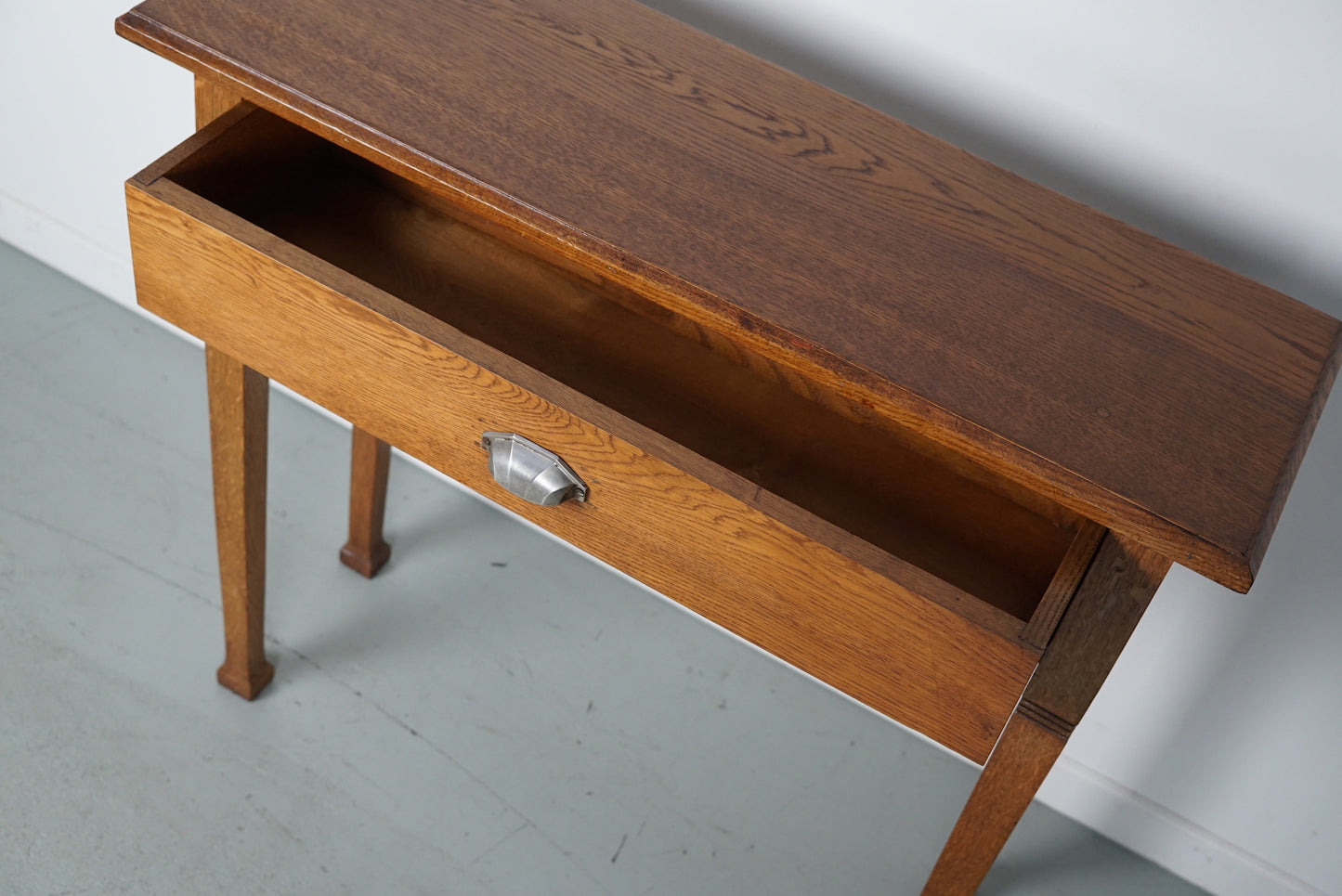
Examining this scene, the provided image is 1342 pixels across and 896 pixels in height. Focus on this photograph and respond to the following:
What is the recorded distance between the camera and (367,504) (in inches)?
59.7

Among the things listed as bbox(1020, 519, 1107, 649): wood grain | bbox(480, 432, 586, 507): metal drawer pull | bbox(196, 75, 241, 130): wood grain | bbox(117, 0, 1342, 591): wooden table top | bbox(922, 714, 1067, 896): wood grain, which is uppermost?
bbox(117, 0, 1342, 591): wooden table top

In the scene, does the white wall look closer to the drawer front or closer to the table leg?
the table leg

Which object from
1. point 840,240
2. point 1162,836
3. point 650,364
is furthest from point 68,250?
point 1162,836

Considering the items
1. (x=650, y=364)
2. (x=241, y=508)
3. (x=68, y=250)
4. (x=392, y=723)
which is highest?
(x=650, y=364)

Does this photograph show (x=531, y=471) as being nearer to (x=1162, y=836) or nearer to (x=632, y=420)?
(x=632, y=420)

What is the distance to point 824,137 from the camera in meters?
1.01

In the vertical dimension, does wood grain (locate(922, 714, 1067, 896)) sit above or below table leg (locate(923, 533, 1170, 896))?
below

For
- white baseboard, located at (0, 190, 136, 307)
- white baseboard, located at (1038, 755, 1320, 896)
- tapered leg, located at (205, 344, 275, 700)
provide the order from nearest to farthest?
tapered leg, located at (205, 344, 275, 700), white baseboard, located at (1038, 755, 1320, 896), white baseboard, located at (0, 190, 136, 307)

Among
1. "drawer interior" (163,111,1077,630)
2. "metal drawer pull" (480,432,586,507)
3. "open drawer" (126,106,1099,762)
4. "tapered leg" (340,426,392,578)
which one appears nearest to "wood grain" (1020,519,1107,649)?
"open drawer" (126,106,1099,762)

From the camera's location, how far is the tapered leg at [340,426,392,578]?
147cm

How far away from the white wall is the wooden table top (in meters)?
0.13

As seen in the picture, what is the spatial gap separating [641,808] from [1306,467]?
2.53ft

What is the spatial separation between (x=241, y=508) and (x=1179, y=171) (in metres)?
0.93

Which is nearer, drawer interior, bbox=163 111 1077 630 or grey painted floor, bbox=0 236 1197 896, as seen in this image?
drawer interior, bbox=163 111 1077 630
